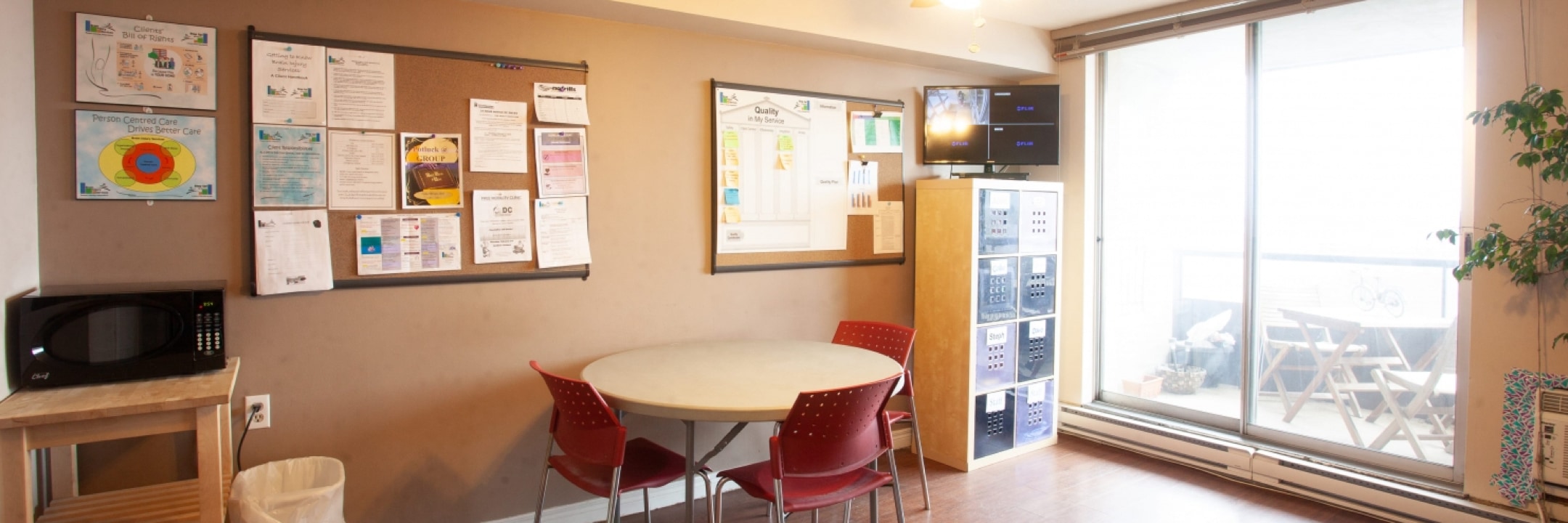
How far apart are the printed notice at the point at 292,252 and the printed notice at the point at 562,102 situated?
0.87 metres

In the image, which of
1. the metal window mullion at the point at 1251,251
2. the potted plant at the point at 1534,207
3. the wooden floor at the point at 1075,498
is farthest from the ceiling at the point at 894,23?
the wooden floor at the point at 1075,498

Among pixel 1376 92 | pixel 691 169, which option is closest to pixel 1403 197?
pixel 1376 92

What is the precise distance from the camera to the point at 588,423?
2535mm

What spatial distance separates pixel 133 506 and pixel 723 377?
5.87ft

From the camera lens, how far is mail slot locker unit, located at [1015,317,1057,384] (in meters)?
4.29

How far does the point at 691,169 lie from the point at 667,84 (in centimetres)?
38

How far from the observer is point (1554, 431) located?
2951 millimetres

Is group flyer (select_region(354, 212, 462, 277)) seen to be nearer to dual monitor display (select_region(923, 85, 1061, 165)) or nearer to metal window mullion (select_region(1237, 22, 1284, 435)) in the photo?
dual monitor display (select_region(923, 85, 1061, 165))

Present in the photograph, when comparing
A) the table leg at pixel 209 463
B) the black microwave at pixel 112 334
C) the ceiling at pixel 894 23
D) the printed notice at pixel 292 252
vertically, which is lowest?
the table leg at pixel 209 463

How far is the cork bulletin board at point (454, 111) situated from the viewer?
287 cm

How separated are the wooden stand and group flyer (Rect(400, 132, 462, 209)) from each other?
849mm

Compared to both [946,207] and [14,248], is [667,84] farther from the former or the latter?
[14,248]

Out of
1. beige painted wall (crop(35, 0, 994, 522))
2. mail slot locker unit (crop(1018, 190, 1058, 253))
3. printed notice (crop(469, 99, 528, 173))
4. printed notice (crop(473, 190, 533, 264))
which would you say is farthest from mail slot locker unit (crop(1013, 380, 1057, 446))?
printed notice (crop(469, 99, 528, 173))

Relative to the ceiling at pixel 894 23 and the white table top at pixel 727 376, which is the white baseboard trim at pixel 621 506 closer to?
the white table top at pixel 727 376
